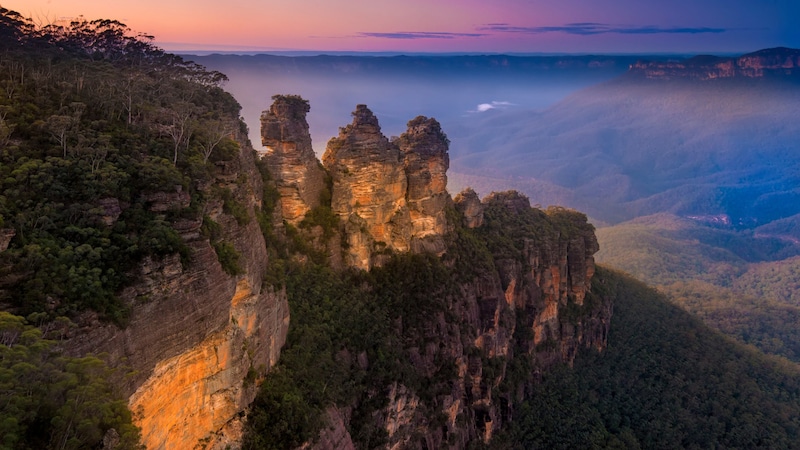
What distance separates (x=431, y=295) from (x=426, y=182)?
32.3 feet

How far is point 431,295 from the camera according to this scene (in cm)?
4028

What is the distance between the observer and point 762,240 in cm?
18350

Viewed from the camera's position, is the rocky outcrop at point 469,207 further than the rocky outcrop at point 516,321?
Yes

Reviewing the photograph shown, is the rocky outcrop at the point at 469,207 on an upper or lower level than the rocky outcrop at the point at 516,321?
upper

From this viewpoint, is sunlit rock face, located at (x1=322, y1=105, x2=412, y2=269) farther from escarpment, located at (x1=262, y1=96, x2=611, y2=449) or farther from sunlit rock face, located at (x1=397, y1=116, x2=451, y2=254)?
sunlit rock face, located at (x1=397, y1=116, x2=451, y2=254)

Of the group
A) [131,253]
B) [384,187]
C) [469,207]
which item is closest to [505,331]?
[469,207]

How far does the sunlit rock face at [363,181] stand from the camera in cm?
3888

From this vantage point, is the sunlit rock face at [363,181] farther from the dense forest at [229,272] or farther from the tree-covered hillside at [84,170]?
the tree-covered hillside at [84,170]

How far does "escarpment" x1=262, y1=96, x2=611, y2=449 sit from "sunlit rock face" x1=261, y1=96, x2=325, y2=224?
2.16m

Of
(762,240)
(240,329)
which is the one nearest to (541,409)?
(240,329)

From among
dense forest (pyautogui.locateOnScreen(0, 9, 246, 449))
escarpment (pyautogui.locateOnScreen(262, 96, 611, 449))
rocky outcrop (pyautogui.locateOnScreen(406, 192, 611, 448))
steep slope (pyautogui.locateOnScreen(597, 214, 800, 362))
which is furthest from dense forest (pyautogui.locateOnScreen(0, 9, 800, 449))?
steep slope (pyautogui.locateOnScreen(597, 214, 800, 362))

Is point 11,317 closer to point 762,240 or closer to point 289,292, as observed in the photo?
point 289,292

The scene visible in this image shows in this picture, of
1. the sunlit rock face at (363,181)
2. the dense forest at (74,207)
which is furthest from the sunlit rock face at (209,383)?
the sunlit rock face at (363,181)

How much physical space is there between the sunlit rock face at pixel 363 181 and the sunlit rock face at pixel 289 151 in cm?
290
